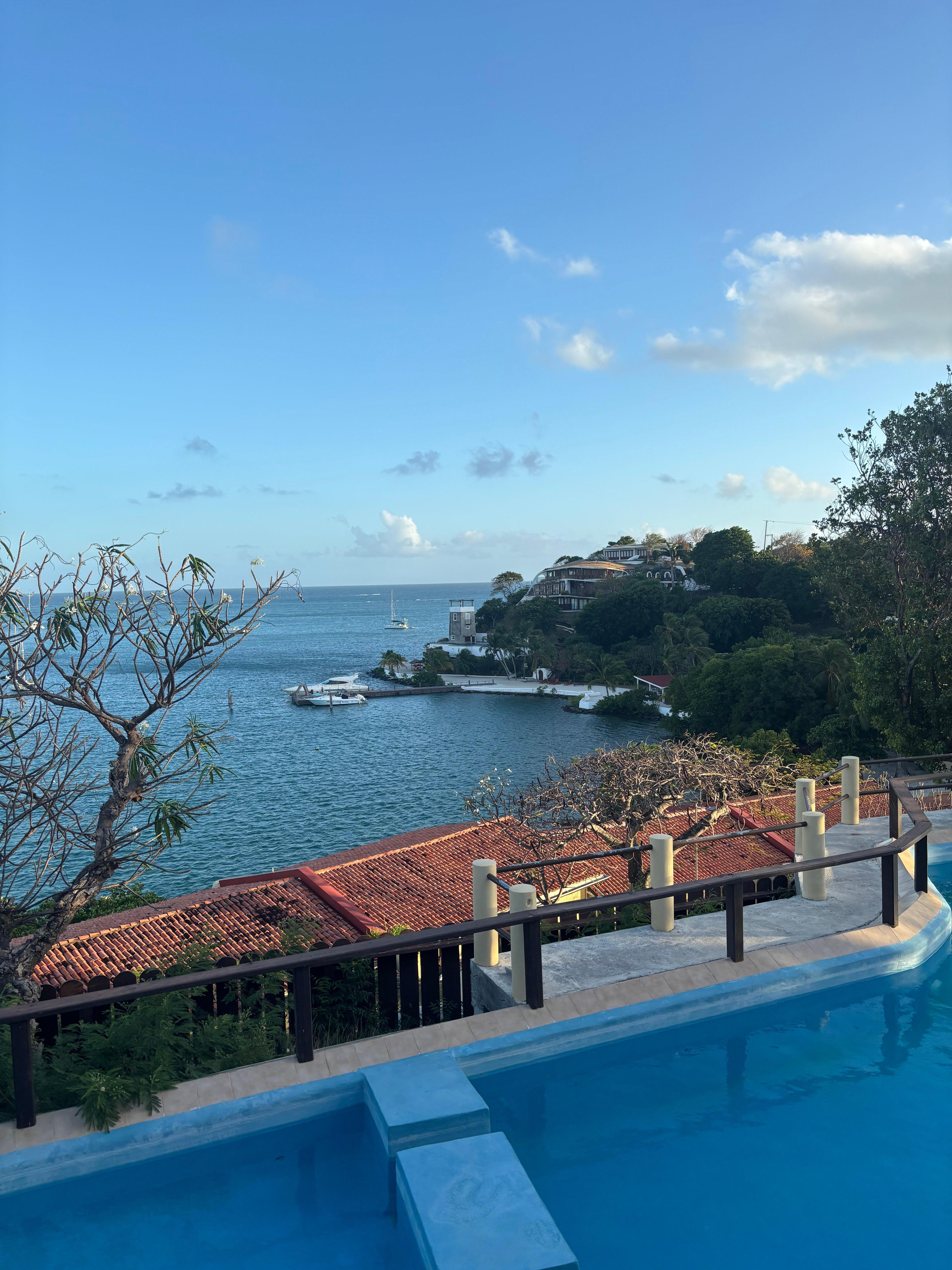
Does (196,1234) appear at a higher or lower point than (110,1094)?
lower

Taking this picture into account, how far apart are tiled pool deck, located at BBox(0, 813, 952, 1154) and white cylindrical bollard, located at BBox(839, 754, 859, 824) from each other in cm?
371

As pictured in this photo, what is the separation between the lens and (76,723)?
6.95 m

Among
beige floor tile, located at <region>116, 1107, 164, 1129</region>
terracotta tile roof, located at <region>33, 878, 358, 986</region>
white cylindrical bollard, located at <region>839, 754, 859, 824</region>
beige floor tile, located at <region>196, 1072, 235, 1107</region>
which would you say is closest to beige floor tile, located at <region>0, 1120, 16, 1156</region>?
beige floor tile, located at <region>116, 1107, 164, 1129</region>

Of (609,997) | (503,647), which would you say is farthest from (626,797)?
(503,647)

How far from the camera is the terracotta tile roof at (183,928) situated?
58.5 ft

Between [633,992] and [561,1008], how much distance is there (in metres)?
0.58

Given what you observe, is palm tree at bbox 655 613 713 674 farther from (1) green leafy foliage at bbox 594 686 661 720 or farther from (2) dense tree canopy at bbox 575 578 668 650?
(2) dense tree canopy at bbox 575 578 668 650

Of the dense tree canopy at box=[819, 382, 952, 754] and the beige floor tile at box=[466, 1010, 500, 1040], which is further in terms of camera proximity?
the dense tree canopy at box=[819, 382, 952, 754]

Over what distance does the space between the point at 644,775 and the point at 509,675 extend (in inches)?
3645

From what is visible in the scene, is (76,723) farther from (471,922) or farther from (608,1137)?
(608,1137)

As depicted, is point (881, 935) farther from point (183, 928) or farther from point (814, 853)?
point (183, 928)

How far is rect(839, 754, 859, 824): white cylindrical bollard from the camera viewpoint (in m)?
11.0

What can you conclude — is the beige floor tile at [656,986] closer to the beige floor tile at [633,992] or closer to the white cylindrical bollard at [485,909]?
the beige floor tile at [633,992]

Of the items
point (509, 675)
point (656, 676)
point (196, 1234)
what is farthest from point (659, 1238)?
point (509, 675)
